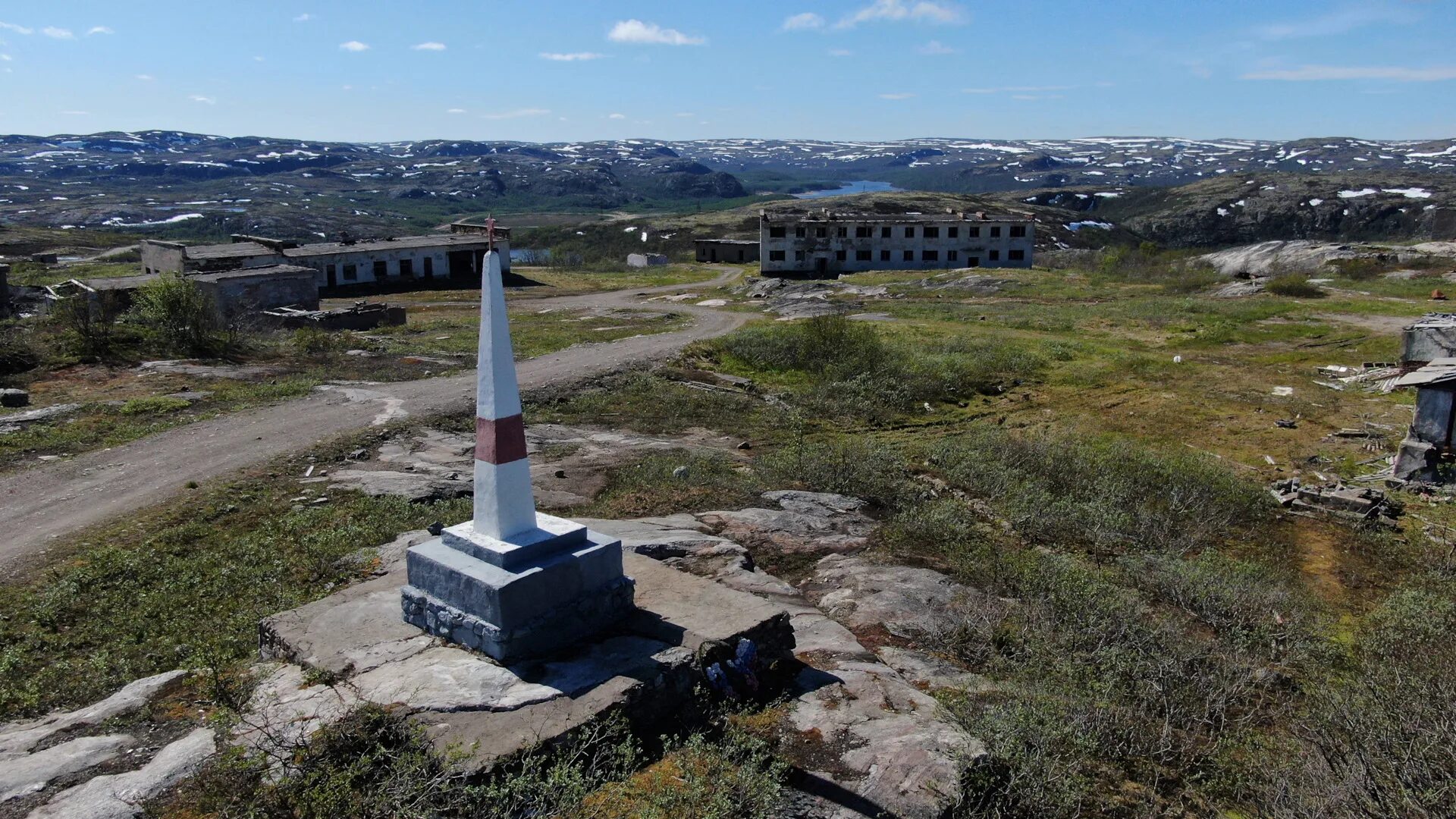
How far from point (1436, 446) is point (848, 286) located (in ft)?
120

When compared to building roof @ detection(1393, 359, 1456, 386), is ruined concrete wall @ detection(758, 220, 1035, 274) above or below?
above

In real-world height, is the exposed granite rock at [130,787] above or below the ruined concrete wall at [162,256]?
below

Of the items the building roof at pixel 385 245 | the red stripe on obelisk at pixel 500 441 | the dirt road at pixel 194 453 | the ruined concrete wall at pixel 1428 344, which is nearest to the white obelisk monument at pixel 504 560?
the red stripe on obelisk at pixel 500 441

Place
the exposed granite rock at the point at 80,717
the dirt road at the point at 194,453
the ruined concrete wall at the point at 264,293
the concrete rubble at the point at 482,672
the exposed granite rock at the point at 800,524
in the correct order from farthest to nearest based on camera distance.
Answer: the ruined concrete wall at the point at 264,293, the dirt road at the point at 194,453, the exposed granite rock at the point at 800,524, the exposed granite rock at the point at 80,717, the concrete rubble at the point at 482,672

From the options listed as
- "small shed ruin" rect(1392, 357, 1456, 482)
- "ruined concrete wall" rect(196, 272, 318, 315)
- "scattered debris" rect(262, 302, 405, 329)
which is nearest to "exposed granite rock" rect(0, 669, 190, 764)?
"small shed ruin" rect(1392, 357, 1456, 482)

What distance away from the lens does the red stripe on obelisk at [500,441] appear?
22.5 feet

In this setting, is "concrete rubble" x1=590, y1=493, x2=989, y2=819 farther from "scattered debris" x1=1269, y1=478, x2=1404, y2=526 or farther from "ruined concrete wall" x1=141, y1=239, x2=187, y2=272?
"ruined concrete wall" x1=141, y1=239, x2=187, y2=272

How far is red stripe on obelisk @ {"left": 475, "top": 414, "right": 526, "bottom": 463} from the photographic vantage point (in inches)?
271

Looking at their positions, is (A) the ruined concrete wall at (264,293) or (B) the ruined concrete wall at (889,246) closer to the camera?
(A) the ruined concrete wall at (264,293)

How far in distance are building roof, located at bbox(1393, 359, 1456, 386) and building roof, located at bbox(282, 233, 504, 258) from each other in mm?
47437

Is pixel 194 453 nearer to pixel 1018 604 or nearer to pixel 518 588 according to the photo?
pixel 518 588

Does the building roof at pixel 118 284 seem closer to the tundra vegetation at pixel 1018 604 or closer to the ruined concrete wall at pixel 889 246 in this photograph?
the tundra vegetation at pixel 1018 604

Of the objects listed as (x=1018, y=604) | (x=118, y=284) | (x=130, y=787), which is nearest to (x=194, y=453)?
(x=130, y=787)

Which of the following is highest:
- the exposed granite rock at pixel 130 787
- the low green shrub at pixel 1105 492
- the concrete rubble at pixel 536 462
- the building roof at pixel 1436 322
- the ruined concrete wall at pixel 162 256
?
the ruined concrete wall at pixel 162 256
